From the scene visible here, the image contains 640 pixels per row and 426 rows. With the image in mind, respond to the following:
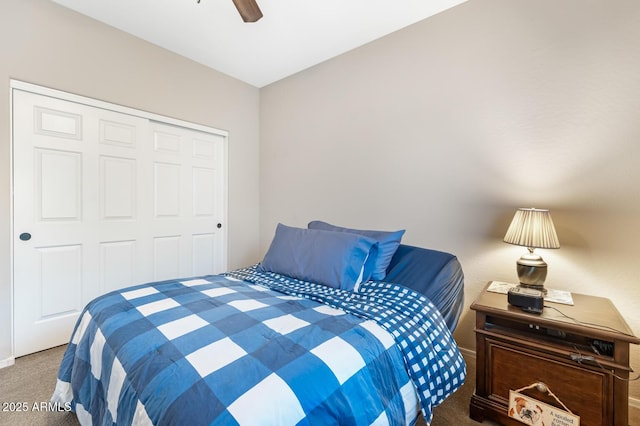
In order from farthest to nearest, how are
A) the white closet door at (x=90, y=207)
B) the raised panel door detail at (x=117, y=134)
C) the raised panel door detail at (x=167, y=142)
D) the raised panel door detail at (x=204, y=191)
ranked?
the raised panel door detail at (x=204, y=191) < the raised panel door detail at (x=167, y=142) < the raised panel door detail at (x=117, y=134) < the white closet door at (x=90, y=207)

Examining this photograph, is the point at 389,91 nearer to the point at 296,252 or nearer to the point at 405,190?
the point at 405,190

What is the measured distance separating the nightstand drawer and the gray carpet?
0.86ft

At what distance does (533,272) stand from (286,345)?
154cm

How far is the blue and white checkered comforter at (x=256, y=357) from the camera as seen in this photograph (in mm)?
778

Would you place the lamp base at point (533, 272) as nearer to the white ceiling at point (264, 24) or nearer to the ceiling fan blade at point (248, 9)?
the white ceiling at point (264, 24)

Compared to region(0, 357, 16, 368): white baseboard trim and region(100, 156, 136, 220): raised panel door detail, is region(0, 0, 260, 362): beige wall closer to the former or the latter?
region(0, 357, 16, 368): white baseboard trim

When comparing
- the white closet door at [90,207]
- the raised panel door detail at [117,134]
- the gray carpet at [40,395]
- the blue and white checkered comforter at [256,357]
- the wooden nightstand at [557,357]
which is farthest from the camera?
the raised panel door detail at [117,134]

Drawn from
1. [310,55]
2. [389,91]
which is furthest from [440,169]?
[310,55]

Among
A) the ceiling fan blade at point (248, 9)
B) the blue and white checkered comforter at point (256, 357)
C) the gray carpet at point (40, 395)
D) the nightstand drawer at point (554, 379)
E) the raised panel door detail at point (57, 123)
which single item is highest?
the ceiling fan blade at point (248, 9)

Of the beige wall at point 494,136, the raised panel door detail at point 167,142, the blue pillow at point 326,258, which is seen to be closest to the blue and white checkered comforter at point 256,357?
the blue pillow at point 326,258

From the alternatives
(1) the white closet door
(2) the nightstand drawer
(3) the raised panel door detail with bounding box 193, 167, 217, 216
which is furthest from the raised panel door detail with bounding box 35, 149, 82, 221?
(2) the nightstand drawer

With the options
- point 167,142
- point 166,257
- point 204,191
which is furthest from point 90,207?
point 204,191

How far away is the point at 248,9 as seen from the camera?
64.4 inches

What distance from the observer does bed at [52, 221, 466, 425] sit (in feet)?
2.60
